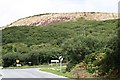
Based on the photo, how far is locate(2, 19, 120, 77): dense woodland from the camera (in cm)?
3105

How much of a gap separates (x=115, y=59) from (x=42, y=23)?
158274mm

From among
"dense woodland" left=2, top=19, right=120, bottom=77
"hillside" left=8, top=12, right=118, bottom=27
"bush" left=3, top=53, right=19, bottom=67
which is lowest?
"bush" left=3, top=53, right=19, bottom=67

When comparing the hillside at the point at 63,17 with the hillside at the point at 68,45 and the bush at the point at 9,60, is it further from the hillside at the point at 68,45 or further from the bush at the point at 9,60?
the bush at the point at 9,60

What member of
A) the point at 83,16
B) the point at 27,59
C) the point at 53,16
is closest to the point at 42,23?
the point at 53,16

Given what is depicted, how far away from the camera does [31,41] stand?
135 meters

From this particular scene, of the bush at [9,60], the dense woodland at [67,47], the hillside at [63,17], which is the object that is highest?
the hillside at [63,17]

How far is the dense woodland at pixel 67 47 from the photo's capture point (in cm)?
3105

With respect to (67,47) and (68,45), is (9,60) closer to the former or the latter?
(67,47)

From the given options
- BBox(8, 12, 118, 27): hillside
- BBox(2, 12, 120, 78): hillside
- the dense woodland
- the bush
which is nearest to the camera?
the dense woodland

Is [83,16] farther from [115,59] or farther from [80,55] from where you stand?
[115,59]

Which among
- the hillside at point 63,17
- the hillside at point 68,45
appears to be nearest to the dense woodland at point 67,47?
the hillside at point 68,45

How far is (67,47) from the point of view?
48.8 metres

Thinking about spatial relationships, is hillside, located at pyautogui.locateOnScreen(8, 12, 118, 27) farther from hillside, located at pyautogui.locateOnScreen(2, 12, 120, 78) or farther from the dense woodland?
the dense woodland

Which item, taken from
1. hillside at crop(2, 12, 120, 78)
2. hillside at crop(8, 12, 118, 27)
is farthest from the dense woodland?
hillside at crop(8, 12, 118, 27)
